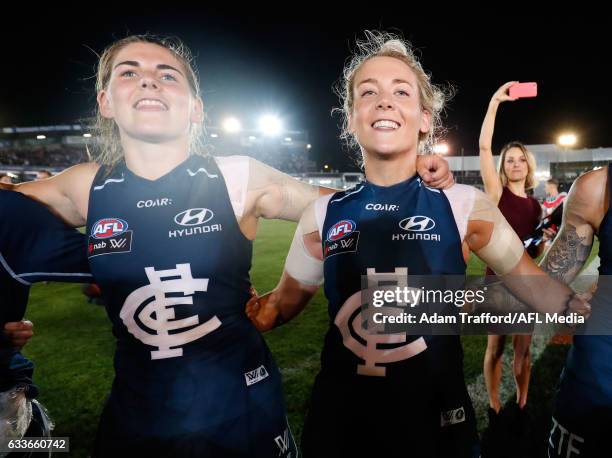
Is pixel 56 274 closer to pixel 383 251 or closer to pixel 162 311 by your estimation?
pixel 162 311

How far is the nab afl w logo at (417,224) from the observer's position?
161cm

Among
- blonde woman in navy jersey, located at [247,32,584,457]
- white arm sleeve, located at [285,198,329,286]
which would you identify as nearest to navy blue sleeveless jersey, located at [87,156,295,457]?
blonde woman in navy jersey, located at [247,32,584,457]

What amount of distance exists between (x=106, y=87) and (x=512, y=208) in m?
3.64

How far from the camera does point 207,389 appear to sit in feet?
5.00

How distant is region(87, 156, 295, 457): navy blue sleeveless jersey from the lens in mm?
1502

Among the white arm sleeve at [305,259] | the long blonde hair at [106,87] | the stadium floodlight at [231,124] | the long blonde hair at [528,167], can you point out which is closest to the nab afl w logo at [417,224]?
the white arm sleeve at [305,259]

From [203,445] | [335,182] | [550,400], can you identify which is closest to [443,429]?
[203,445]

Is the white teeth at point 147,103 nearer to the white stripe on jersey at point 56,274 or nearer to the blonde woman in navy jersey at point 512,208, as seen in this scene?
the white stripe on jersey at point 56,274

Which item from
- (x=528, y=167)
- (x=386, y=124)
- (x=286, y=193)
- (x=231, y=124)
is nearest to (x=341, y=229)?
(x=286, y=193)

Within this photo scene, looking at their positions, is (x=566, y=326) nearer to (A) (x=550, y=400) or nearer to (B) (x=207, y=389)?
(B) (x=207, y=389)

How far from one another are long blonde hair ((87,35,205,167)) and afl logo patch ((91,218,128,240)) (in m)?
0.36

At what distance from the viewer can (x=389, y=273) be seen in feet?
5.15

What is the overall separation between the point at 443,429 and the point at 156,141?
1.69 m

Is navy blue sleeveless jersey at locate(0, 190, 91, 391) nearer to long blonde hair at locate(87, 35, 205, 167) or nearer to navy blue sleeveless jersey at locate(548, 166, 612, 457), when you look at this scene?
long blonde hair at locate(87, 35, 205, 167)
